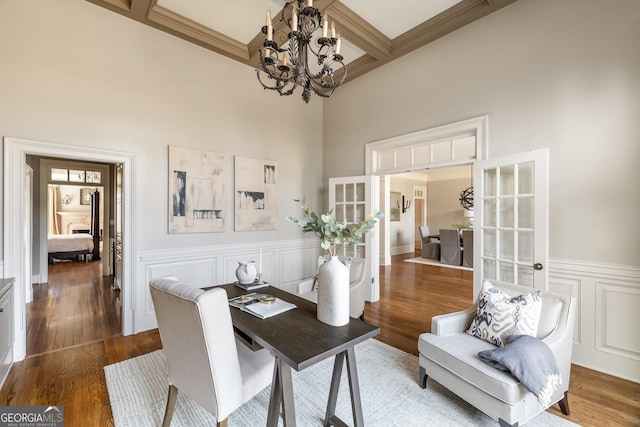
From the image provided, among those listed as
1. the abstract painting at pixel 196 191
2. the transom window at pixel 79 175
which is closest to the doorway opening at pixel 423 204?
the abstract painting at pixel 196 191

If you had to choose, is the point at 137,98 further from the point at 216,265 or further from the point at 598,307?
the point at 598,307

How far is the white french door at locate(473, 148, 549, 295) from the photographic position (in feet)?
7.94

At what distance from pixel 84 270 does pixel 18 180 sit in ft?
16.4

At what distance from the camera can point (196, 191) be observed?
11.4ft

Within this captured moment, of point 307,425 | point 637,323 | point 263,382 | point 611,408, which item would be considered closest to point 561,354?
point 611,408

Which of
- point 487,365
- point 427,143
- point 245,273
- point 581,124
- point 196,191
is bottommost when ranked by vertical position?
point 487,365

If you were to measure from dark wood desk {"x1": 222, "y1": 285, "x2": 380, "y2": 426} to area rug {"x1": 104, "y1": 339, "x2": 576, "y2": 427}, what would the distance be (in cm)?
33

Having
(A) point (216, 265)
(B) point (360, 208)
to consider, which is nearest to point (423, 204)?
(B) point (360, 208)

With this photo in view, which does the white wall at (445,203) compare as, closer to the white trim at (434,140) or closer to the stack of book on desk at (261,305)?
the white trim at (434,140)

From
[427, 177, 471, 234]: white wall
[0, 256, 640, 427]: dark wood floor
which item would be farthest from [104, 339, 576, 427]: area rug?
[427, 177, 471, 234]: white wall

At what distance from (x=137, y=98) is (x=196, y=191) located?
1.19 metres

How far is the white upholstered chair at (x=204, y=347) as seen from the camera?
4.01 ft

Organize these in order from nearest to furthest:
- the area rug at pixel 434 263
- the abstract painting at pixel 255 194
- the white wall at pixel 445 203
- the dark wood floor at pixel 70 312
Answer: the dark wood floor at pixel 70 312 < the abstract painting at pixel 255 194 < the area rug at pixel 434 263 < the white wall at pixel 445 203

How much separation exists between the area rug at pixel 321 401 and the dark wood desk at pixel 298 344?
0.33 meters
